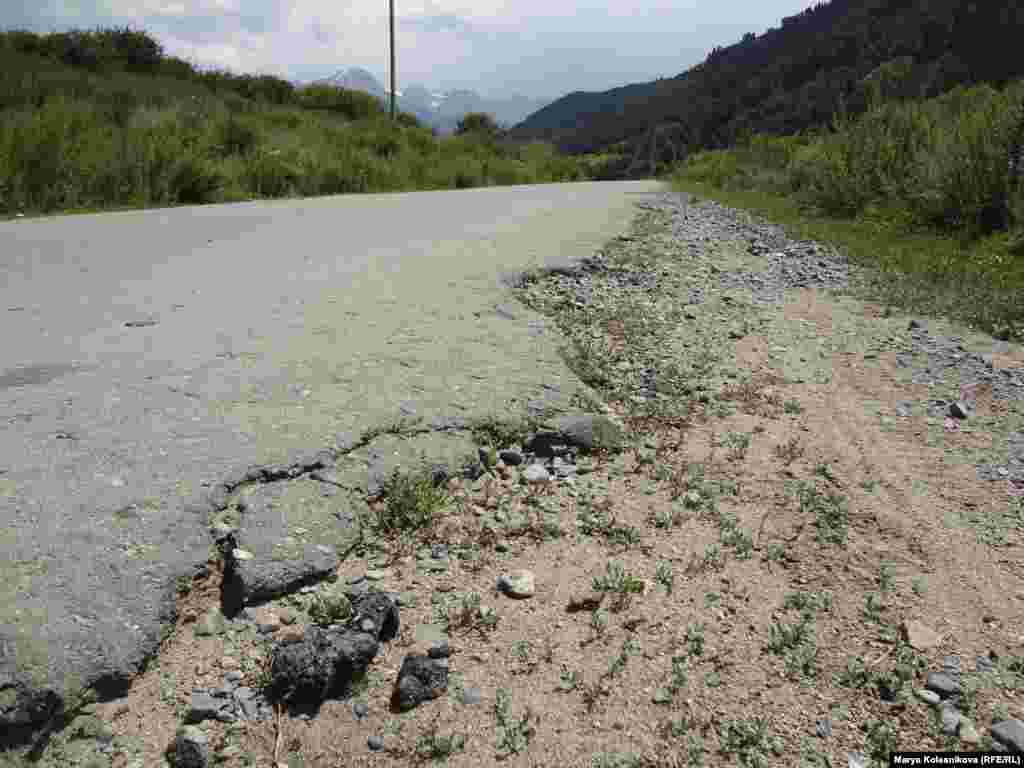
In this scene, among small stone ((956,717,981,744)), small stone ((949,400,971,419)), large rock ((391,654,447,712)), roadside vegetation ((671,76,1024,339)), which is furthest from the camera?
roadside vegetation ((671,76,1024,339))

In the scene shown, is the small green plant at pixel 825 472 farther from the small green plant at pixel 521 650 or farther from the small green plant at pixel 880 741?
the small green plant at pixel 521 650

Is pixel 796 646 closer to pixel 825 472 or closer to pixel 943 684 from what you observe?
pixel 943 684

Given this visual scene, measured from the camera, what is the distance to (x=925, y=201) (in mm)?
9102

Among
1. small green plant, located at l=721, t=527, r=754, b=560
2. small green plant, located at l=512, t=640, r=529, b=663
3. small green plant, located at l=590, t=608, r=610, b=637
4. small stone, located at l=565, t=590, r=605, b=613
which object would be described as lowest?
small green plant, located at l=512, t=640, r=529, b=663

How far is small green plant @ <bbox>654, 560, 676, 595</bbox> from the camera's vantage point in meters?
2.39

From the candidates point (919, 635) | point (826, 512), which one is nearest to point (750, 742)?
point (919, 635)

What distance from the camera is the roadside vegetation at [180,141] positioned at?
9.26 metres

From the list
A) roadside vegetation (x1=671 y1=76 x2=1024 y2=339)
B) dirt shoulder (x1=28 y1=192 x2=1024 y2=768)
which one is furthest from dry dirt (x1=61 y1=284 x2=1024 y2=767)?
roadside vegetation (x1=671 y1=76 x2=1024 y2=339)

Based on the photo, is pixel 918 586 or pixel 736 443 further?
pixel 736 443

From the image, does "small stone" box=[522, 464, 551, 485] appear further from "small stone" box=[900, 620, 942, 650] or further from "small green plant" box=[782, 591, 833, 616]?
Result: "small stone" box=[900, 620, 942, 650]

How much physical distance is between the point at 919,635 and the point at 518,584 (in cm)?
117

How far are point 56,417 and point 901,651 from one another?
2.92 m

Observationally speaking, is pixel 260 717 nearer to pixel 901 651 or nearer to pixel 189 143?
pixel 901 651

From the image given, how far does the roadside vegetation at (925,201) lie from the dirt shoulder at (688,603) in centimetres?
232
